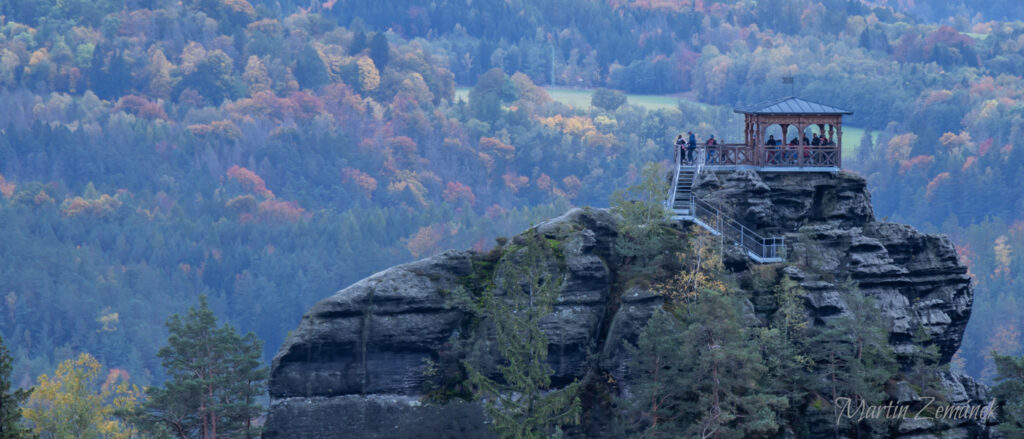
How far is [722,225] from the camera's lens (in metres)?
66.2

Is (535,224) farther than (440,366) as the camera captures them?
Yes

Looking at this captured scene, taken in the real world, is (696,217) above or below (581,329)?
above

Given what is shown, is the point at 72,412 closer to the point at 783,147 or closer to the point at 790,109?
the point at 783,147

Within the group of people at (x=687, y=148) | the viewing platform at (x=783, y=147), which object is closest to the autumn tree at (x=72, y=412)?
the group of people at (x=687, y=148)

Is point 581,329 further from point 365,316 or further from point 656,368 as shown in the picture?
point 365,316

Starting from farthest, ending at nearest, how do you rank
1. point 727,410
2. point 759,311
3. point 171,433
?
point 171,433 < point 759,311 < point 727,410

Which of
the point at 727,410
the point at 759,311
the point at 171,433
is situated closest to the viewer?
the point at 727,410

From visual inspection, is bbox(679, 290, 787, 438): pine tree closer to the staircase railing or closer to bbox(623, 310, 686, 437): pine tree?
bbox(623, 310, 686, 437): pine tree

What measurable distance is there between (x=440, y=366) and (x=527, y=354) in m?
4.35

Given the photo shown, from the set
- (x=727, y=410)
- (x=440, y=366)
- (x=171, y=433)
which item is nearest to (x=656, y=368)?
(x=727, y=410)

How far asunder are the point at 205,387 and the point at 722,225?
22.7 m

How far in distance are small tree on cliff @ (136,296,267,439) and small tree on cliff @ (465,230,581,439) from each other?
11209 mm

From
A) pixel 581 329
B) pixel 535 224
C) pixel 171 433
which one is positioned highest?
pixel 535 224

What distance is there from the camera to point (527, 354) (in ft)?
200
